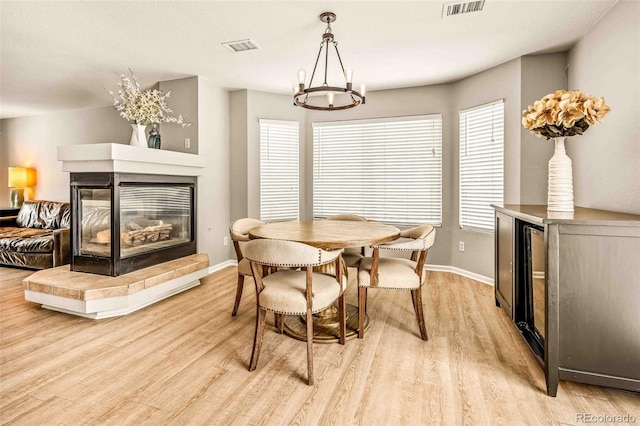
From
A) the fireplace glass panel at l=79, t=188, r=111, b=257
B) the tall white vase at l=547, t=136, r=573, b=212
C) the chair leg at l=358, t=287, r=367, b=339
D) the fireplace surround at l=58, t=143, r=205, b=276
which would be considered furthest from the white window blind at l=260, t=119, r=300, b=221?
the tall white vase at l=547, t=136, r=573, b=212

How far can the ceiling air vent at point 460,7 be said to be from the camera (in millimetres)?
2600

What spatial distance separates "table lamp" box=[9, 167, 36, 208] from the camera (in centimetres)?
627

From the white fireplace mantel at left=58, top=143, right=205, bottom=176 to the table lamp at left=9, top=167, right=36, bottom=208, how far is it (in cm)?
399

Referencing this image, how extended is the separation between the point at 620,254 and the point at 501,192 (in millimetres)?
2208

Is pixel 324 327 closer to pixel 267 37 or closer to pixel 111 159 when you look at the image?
pixel 111 159

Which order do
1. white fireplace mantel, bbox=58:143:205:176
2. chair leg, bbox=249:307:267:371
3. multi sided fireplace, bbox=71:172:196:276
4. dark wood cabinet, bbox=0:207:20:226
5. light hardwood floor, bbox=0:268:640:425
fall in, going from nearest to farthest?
1. light hardwood floor, bbox=0:268:640:425
2. chair leg, bbox=249:307:267:371
3. white fireplace mantel, bbox=58:143:205:176
4. multi sided fireplace, bbox=71:172:196:276
5. dark wood cabinet, bbox=0:207:20:226

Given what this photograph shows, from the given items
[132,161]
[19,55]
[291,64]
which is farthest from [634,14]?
[19,55]

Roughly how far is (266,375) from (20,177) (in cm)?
675

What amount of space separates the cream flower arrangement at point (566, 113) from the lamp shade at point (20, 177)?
7.84m

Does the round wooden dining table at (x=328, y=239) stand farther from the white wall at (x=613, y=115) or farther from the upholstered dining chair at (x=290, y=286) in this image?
the white wall at (x=613, y=115)

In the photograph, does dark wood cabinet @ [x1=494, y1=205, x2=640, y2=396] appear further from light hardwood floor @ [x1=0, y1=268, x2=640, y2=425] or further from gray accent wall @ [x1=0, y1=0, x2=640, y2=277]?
gray accent wall @ [x1=0, y1=0, x2=640, y2=277]

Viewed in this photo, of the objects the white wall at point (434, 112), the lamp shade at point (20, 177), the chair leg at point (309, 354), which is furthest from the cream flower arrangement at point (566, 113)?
the lamp shade at point (20, 177)

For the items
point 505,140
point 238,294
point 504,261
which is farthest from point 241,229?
point 505,140

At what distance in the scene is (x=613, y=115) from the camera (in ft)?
8.54
